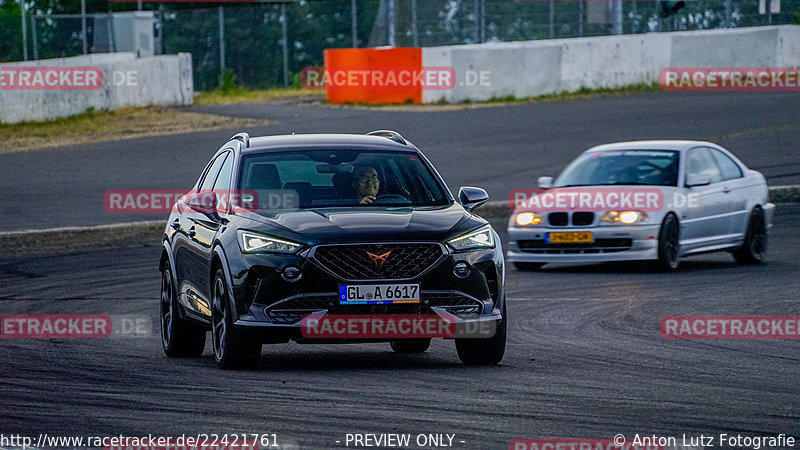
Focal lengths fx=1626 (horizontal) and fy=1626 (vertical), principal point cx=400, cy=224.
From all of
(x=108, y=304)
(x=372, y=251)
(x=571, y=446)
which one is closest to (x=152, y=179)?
(x=108, y=304)

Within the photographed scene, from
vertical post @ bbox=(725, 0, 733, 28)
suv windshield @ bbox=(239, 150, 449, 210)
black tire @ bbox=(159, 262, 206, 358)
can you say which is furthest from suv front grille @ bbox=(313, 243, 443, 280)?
vertical post @ bbox=(725, 0, 733, 28)

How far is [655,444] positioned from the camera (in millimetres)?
7145

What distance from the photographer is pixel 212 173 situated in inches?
469

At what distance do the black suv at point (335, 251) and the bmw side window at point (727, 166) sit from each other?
866 centimetres

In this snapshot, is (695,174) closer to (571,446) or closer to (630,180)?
(630,180)

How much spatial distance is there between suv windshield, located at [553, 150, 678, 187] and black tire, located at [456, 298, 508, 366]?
328 inches

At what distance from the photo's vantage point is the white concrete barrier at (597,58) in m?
37.1

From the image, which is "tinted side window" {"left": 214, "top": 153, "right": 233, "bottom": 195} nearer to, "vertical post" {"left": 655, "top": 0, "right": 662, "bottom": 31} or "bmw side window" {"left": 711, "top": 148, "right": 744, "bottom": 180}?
"bmw side window" {"left": 711, "top": 148, "right": 744, "bottom": 180}

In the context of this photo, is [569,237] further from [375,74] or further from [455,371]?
[375,74]

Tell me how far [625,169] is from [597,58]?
20.3 meters

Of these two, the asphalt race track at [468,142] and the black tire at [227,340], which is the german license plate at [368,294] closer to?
the black tire at [227,340]

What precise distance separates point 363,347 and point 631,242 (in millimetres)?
6207

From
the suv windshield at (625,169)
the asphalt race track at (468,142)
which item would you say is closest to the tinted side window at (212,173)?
the suv windshield at (625,169)

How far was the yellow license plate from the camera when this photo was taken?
1788cm
